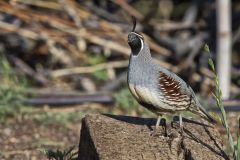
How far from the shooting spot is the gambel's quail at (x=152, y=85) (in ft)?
15.6

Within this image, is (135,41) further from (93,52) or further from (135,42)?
(93,52)

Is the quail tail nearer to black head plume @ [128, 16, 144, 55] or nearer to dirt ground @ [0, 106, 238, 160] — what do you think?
black head plume @ [128, 16, 144, 55]

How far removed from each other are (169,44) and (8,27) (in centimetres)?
209

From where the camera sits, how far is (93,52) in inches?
391

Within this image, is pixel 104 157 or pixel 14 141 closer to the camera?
pixel 104 157

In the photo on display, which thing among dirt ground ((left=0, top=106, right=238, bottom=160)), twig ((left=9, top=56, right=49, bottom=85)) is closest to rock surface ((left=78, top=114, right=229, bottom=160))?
dirt ground ((left=0, top=106, right=238, bottom=160))

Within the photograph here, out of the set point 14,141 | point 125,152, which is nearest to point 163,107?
point 125,152

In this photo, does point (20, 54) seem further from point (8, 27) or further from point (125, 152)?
point (125, 152)

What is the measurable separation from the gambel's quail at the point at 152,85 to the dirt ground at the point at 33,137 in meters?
1.72

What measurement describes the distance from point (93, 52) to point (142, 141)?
5442 mm

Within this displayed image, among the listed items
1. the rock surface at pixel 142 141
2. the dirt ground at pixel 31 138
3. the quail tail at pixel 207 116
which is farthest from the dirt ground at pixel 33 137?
the quail tail at pixel 207 116

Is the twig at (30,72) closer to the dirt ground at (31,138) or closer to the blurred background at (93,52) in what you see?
the blurred background at (93,52)

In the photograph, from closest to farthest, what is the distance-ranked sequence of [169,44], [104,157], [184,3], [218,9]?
1. [104,157]
2. [218,9]
3. [169,44]
4. [184,3]

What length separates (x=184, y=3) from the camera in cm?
1064
